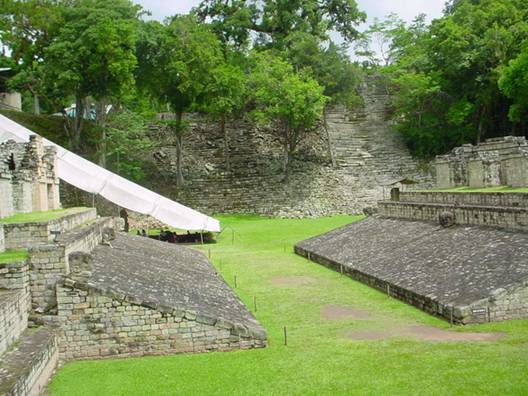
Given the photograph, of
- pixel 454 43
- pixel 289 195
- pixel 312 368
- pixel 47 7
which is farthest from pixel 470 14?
pixel 312 368

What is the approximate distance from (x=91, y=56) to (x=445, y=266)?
2669 cm

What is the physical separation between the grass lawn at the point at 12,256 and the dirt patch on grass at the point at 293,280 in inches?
302

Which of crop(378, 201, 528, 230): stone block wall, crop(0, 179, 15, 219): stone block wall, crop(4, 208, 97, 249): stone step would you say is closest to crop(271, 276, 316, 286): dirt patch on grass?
crop(378, 201, 528, 230): stone block wall

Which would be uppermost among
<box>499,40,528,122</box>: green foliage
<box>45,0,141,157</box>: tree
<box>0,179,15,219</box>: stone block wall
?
<box>45,0,141,157</box>: tree

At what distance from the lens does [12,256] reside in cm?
1120

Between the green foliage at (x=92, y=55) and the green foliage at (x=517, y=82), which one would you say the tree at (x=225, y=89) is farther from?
the green foliage at (x=517, y=82)

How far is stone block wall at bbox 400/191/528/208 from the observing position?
15.4 meters

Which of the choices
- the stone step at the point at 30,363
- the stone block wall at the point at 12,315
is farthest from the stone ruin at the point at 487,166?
the stone block wall at the point at 12,315

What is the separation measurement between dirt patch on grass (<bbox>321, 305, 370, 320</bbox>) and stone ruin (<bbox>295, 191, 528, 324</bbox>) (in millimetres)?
1243

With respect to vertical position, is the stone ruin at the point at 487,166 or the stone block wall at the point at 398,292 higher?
the stone ruin at the point at 487,166

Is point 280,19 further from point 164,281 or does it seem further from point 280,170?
point 164,281

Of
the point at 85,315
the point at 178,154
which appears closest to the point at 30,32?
the point at 178,154

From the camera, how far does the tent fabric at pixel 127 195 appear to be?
27.2 m

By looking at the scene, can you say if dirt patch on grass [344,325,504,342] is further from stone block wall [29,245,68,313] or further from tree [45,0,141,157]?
tree [45,0,141,157]
